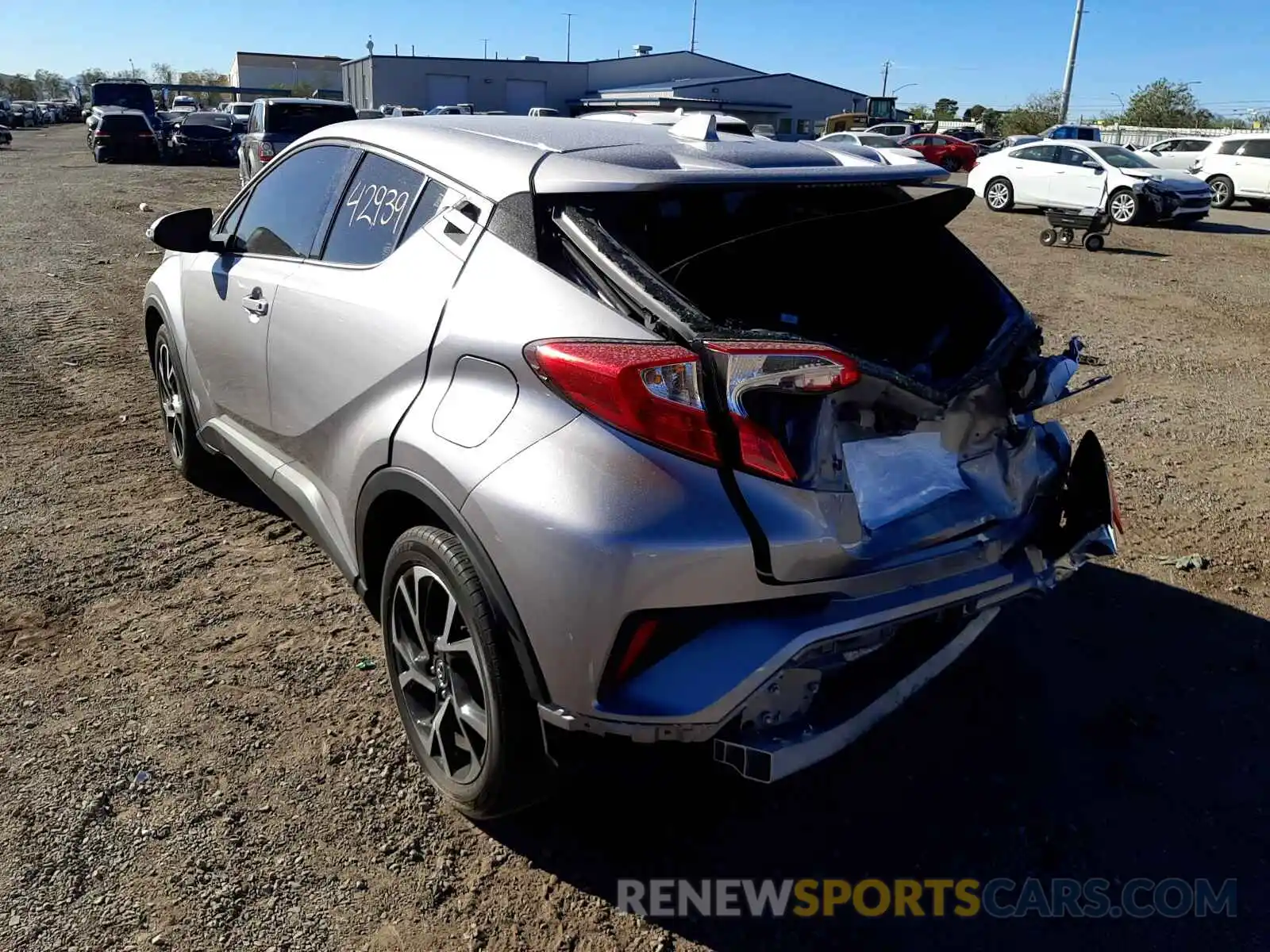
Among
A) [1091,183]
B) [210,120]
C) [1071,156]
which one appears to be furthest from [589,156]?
[210,120]

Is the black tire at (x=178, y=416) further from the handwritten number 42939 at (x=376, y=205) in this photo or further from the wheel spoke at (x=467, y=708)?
the wheel spoke at (x=467, y=708)

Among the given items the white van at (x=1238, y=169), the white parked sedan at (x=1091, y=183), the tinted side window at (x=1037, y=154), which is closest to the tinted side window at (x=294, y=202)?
the white parked sedan at (x=1091, y=183)

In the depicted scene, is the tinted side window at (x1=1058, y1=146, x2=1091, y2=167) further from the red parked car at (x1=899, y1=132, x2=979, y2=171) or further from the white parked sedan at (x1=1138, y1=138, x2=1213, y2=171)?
the red parked car at (x1=899, y1=132, x2=979, y2=171)

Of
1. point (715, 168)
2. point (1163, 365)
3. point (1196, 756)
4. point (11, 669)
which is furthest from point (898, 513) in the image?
point (1163, 365)

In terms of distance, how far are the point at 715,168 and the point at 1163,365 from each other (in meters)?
6.46

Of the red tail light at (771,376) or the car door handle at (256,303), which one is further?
the car door handle at (256,303)

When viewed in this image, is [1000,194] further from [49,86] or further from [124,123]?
[49,86]

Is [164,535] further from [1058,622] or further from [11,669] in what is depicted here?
[1058,622]

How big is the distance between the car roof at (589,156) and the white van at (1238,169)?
23374 mm

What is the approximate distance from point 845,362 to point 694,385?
1.10ft

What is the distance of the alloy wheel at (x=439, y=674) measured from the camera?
2.53m

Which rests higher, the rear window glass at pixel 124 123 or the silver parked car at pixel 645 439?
the rear window glass at pixel 124 123

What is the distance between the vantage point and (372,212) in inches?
124

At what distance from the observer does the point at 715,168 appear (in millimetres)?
2609
